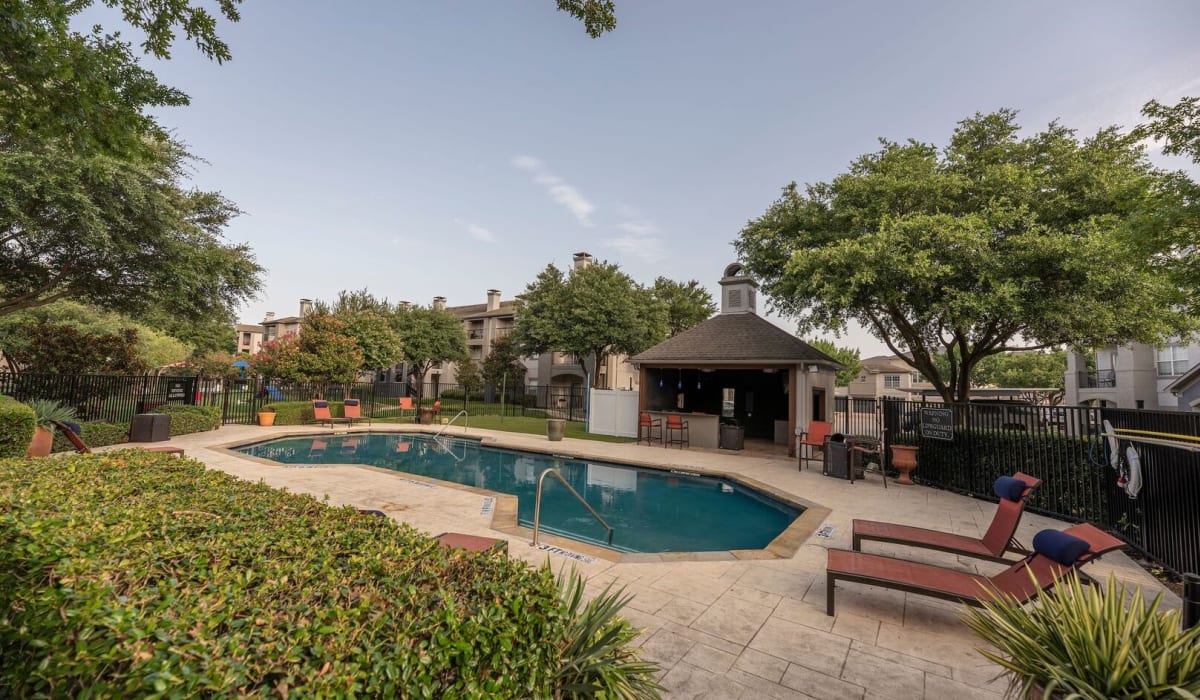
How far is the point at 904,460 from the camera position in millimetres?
9438

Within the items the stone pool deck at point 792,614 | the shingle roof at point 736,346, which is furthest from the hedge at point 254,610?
the shingle roof at point 736,346

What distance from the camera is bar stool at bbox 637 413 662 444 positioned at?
15.0 m

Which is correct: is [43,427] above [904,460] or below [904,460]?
above

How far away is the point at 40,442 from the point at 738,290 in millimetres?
17295

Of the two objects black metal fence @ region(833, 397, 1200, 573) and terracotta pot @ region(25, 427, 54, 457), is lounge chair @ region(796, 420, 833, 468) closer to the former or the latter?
black metal fence @ region(833, 397, 1200, 573)

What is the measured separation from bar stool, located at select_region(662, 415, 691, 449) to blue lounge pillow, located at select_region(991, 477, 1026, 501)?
9858 mm

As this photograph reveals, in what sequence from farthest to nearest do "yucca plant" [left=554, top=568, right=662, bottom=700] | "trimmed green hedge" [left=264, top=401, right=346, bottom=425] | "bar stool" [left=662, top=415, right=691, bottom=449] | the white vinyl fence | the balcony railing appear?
the balcony railing < "trimmed green hedge" [left=264, top=401, right=346, bottom=425] < the white vinyl fence < "bar stool" [left=662, top=415, right=691, bottom=449] < "yucca plant" [left=554, top=568, right=662, bottom=700]

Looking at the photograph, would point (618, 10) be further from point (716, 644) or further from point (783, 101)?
point (783, 101)

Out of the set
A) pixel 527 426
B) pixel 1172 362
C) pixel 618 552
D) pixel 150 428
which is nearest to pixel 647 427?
pixel 527 426

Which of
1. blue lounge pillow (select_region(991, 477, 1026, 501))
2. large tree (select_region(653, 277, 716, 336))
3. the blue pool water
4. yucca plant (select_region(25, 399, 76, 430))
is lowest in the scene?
the blue pool water

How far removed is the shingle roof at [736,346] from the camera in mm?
13672

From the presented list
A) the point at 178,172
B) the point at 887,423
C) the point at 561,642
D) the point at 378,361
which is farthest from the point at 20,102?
the point at 378,361

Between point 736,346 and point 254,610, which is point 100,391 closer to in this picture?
point 254,610

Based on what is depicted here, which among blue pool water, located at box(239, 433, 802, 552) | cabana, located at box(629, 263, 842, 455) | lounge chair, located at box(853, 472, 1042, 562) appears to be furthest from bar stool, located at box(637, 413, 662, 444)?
lounge chair, located at box(853, 472, 1042, 562)
